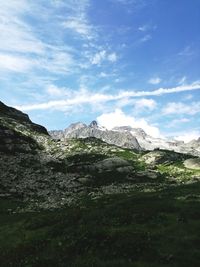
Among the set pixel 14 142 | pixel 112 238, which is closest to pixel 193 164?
pixel 14 142

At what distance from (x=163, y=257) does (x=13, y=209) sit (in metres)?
34.3

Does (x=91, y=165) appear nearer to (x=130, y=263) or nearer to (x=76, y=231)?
(x=76, y=231)

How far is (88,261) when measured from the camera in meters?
25.3

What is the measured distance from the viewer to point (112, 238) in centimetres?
2931

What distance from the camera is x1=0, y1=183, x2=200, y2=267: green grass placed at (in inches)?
1018

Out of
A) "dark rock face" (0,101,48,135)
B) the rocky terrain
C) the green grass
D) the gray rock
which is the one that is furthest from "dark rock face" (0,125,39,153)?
the green grass

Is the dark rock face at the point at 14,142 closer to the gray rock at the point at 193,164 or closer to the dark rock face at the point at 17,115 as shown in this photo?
the gray rock at the point at 193,164

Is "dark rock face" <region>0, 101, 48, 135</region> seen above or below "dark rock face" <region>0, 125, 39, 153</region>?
above

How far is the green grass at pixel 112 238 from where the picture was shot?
84.8 feet

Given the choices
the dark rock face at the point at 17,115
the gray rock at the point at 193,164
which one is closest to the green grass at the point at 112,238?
the gray rock at the point at 193,164

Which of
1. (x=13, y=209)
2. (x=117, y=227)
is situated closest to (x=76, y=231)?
(x=117, y=227)

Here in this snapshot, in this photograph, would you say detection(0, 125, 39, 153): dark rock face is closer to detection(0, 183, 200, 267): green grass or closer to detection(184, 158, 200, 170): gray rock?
detection(184, 158, 200, 170): gray rock

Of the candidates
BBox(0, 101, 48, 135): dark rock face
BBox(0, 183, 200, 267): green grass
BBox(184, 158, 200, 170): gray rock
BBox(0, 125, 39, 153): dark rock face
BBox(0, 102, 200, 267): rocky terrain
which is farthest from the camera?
BBox(0, 101, 48, 135): dark rock face

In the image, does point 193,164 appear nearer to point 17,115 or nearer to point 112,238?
point 112,238
